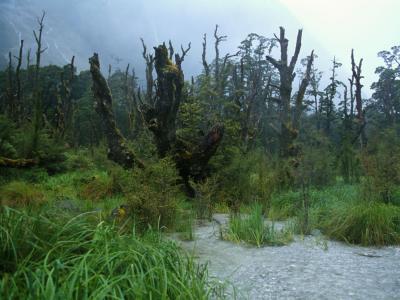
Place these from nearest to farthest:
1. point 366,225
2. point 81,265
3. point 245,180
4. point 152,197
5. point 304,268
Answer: point 81,265
point 304,268
point 366,225
point 152,197
point 245,180

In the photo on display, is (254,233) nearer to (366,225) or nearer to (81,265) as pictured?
(366,225)

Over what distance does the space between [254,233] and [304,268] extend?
3.95 ft

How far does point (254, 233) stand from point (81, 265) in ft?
11.4

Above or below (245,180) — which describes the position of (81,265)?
below

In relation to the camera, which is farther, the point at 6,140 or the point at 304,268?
the point at 6,140

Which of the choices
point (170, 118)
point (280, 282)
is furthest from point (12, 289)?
point (170, 118)

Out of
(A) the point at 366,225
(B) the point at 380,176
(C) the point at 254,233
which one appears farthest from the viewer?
(B) the point at 380,176

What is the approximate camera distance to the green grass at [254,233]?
5707 millimetres

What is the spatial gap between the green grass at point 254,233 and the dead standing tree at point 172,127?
3.73 meters

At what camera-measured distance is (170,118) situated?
384 inches

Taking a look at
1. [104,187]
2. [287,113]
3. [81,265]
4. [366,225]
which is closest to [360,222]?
[366,225]

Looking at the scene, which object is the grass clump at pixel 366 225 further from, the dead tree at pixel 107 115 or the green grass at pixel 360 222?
the dead tree at pixel 107 115

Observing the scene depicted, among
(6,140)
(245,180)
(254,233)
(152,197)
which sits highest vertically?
(6,140)

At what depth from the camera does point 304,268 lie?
463 cm
